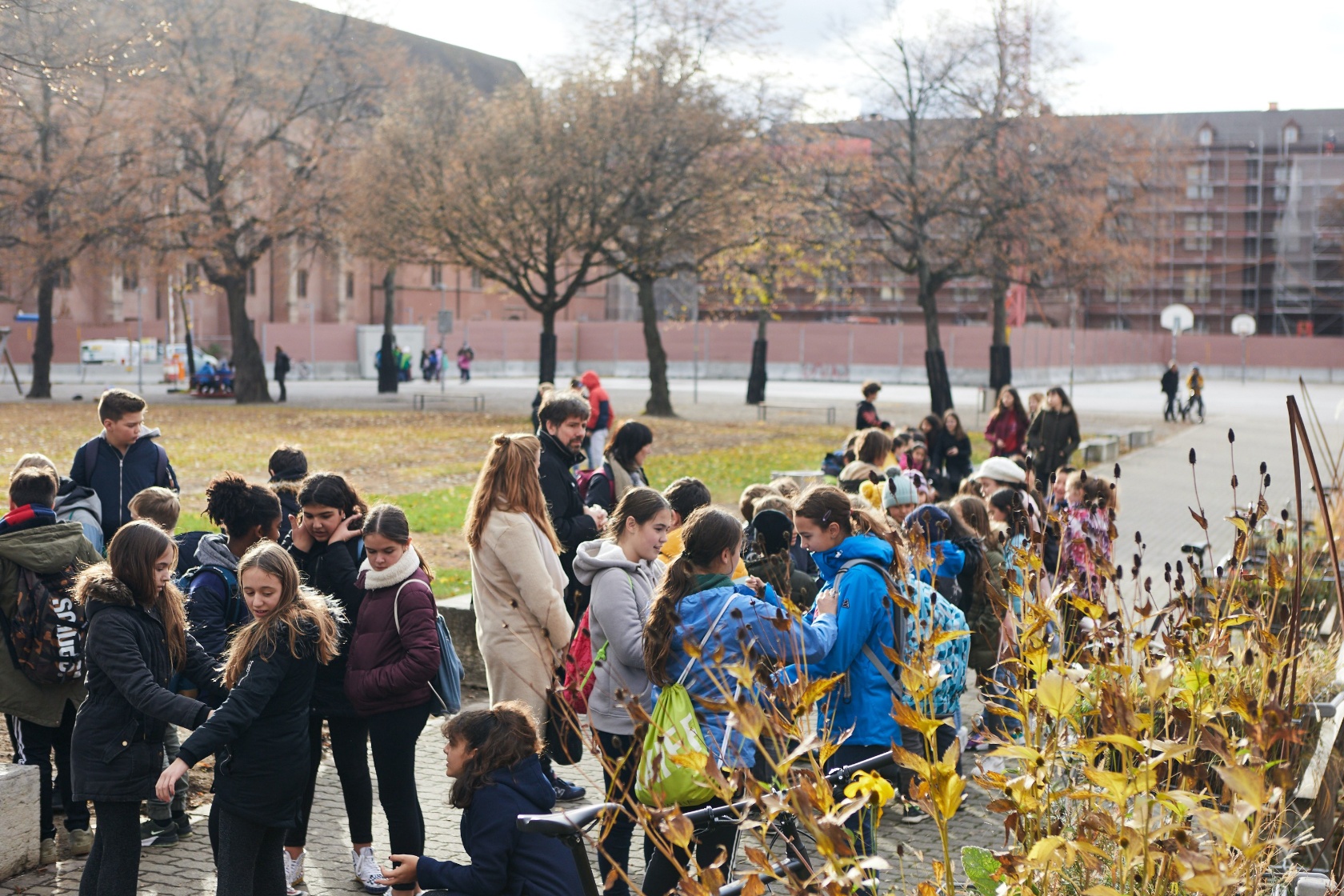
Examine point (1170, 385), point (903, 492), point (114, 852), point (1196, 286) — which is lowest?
point (114, 852)

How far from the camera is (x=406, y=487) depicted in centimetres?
1898

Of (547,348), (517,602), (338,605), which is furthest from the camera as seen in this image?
(547,348)

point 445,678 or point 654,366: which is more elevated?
point 654,366

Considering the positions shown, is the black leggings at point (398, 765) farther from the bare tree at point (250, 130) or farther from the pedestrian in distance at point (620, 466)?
the bare tree at point (250, 130)

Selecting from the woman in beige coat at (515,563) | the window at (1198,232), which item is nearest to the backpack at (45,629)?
the woman in beige coat at (515,563)

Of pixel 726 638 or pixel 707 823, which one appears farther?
pixel 726 638

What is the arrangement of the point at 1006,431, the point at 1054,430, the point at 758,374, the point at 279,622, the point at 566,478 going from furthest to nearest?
the point at 758,374
the point at 1006,431
the point at 1054,430
the point at 566,478
the point at 279,622

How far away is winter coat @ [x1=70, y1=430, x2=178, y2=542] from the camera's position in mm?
7863

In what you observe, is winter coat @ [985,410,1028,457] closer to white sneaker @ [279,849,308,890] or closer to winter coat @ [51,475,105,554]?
winter coat @ [51,475,105,554]

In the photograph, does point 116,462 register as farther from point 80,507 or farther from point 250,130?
point 250,130

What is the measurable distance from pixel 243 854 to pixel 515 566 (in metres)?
1.56

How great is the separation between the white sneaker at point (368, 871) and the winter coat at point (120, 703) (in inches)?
43.1

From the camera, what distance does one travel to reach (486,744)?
3984 mm

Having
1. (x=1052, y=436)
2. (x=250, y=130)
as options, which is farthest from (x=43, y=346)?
(x=1052, y=436)
